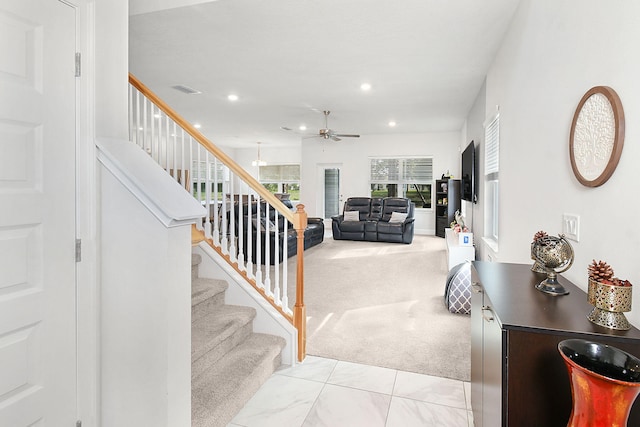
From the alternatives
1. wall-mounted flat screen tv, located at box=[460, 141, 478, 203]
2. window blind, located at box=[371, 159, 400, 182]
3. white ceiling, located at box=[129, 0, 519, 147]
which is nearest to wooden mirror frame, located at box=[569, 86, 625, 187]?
white ceiling, located at box=[129, 0, 519, 147]

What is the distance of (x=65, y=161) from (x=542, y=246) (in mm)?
2000

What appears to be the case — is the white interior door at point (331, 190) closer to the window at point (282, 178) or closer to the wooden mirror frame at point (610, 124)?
the window at point (282, 178)

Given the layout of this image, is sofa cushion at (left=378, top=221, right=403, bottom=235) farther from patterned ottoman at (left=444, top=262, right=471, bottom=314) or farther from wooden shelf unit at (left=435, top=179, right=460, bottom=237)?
patterned ottoman at (left=444, top=262, right=471, bottom=314)

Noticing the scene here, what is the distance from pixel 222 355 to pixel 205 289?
50 cm

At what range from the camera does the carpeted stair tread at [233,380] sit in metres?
1.90

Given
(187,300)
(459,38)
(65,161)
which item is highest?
(459,38)

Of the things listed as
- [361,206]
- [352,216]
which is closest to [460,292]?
[352,216]

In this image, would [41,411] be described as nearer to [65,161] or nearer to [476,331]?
[65,161]

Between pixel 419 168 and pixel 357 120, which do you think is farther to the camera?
pixel 419 168

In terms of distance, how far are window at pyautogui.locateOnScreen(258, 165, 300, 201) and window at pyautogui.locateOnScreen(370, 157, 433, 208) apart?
3.44m

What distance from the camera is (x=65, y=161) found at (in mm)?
1480

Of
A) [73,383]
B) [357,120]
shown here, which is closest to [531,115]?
[73,383]

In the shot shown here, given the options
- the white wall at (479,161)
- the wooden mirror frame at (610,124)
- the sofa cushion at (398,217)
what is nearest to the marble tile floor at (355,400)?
the wooden mirror frame at (610,124)

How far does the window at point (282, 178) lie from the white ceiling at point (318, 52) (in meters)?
5.70
